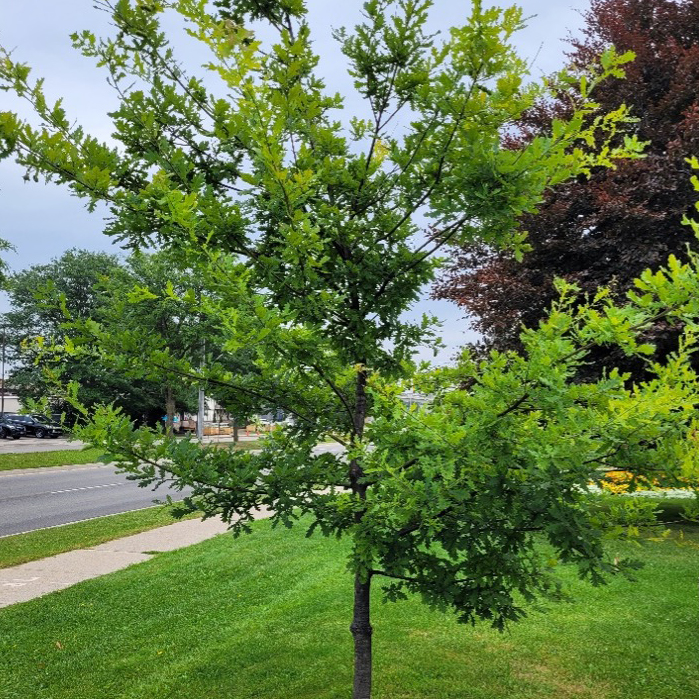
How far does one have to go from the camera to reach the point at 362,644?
4086 mm

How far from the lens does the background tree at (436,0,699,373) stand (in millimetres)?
10805

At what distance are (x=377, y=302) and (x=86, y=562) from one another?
7.83 meters

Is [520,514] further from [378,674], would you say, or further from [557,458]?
[378,674]

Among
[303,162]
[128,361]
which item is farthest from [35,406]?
[303,162]

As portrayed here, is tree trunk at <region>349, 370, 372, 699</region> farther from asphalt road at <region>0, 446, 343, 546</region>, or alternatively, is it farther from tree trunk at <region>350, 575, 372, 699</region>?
asphalt road at <region>0, 446, 343, 546</region>

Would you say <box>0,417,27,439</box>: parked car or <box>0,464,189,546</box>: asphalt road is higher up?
<box>0,417,27,439</box>: parked car

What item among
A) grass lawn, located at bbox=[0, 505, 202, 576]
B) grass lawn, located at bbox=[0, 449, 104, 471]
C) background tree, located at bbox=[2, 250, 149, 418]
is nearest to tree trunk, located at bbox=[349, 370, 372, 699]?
grass lawn, located at bbox=[0, 505, 202, 576]

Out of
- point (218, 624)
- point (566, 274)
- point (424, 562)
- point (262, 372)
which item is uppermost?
point (566, 274)

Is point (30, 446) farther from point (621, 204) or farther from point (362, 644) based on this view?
point (362, 644)

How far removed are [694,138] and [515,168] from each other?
886 cm

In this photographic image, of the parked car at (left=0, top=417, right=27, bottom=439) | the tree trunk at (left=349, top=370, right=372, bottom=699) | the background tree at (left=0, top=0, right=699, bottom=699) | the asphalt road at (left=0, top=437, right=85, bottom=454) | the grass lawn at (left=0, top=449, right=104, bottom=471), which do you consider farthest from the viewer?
the parked car at (left=0, top=417, right=27, bottom=439)

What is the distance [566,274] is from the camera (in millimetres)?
11586

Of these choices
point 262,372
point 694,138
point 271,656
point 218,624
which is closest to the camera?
point 262,372

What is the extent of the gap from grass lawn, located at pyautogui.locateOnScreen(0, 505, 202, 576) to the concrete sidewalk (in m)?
0.27
